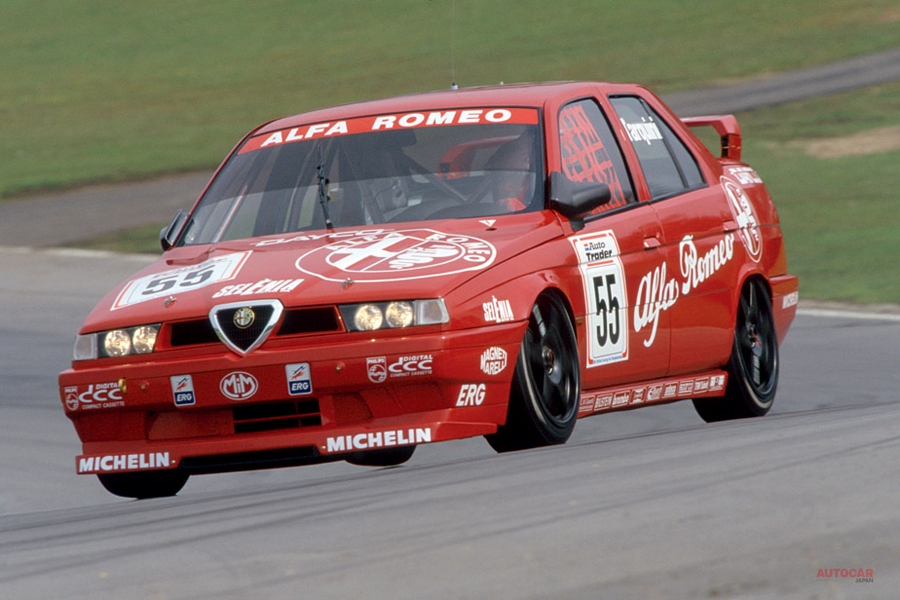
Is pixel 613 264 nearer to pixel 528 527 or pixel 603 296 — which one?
pixel 603 296

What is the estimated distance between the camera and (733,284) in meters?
7.79

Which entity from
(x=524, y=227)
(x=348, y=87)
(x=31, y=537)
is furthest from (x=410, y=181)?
(x=348, y=87)

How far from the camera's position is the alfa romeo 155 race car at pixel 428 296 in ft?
18.7

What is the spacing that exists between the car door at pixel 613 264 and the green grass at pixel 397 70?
529cm

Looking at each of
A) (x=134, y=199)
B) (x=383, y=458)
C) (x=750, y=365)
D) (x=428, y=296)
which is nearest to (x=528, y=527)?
(x=428, y=296)

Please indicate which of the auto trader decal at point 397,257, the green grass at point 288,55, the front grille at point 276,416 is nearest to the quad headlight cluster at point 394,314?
the auto trader decal at point 397,257

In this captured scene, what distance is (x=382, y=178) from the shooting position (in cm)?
680

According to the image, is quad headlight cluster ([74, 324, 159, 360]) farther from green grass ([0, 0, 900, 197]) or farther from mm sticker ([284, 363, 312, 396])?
green grass ([0, 0, 900, 197])

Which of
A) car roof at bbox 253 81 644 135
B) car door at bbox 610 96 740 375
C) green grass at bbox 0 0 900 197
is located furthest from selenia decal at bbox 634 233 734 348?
green grass at bbox 0 0 900 197

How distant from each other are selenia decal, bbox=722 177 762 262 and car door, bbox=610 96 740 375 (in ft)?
0.30

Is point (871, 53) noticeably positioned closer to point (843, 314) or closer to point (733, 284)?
point (843, 314)

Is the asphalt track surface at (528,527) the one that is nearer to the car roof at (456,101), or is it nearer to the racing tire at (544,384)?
the racing tire at (544,384)

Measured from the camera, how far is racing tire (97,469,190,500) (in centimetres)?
632

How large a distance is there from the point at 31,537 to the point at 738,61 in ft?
102
